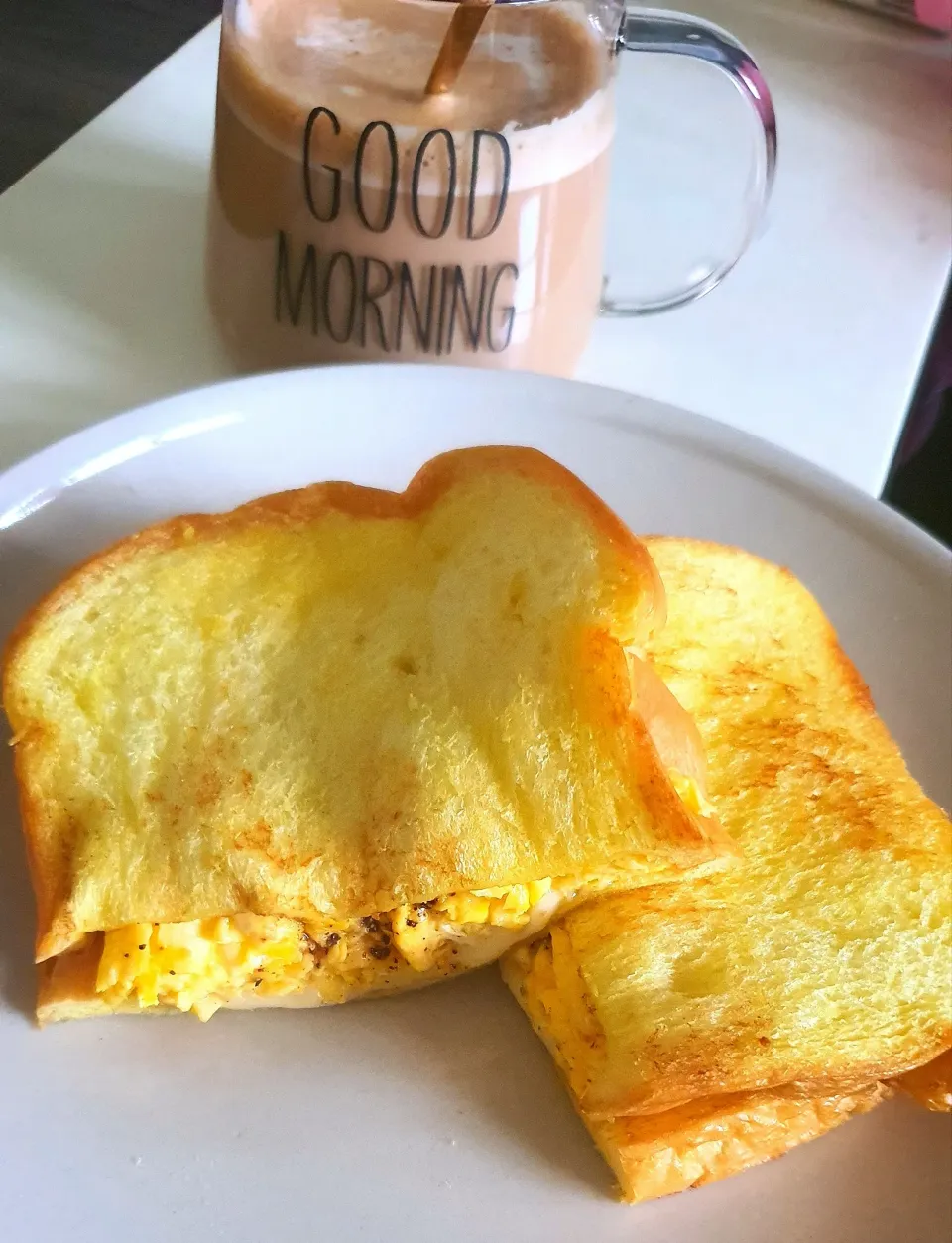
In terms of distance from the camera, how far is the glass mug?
848mm

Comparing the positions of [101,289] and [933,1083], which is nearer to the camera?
[933,1083]

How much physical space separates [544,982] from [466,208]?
1.84 feet

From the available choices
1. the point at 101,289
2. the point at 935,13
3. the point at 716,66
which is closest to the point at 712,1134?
the point at 716,66

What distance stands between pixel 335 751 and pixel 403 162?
0.43m

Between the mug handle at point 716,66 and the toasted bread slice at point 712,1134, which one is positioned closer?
the toasted bread slice at point 712,1134

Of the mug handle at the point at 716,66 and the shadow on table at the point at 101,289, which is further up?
the mug handle at the point at 716,66

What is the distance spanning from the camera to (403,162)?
845 mm

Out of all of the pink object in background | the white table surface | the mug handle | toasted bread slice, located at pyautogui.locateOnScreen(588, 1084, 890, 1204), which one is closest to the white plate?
toasted bread slice, located at pyautogui.locateOnScreen(588, 1084, 890, 1204)

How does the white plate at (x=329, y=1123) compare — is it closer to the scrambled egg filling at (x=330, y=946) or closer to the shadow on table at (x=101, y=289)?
the scrambled egg filling at (x=330, y=946)

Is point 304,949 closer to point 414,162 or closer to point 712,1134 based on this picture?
point 712,1134

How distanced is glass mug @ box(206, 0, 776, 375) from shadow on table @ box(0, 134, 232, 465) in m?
0.17

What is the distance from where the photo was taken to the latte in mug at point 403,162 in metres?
0.85

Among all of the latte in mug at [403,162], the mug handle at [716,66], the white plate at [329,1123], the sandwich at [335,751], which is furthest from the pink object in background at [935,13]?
the sandwich at [335,751]

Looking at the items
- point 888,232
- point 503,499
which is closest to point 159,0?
point 888,232
